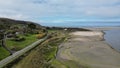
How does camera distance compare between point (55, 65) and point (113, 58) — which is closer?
point (55, 65)

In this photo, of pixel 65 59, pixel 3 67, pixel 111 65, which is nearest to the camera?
pixel 3 67

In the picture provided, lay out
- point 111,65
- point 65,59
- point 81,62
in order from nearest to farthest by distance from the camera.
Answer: point 111,65 → point 81,62 → point 65,59

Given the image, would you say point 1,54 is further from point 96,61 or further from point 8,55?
point 96,61

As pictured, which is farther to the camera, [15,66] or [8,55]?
[8,55]

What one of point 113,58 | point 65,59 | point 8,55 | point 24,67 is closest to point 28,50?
point 8,55

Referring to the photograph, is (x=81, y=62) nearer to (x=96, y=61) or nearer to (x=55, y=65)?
(x=96, y=61)

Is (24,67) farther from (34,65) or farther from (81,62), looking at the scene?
(81,62)

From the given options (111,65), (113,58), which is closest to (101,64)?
(111,65)

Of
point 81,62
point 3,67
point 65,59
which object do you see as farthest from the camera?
point 65,59

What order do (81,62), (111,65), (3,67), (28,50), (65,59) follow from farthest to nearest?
(28,50) < (65,59) < (81,62) < (111,65) < (3,67)
